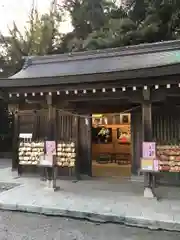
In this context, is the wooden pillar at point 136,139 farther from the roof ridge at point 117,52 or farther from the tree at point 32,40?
the tree at point 32,40

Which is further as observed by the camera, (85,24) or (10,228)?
(85,24)

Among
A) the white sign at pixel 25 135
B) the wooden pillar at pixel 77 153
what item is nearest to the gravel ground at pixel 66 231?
the wooden pillar at pixel 77 153

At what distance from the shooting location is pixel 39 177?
866 centimetres

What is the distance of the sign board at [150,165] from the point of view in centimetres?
590

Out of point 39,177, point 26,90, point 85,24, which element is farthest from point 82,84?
point 85,24

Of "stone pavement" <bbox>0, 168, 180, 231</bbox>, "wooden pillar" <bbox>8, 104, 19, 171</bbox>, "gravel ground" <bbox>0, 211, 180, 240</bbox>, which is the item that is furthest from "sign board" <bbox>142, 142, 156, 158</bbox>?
"wooden pillar" <bbox>8, 104, 19, 171</bbox>

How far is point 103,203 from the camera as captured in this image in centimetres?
557

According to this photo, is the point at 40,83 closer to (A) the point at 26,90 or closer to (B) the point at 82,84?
(A) the point at 26,90

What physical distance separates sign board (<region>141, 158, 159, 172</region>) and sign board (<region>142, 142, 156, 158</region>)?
0.09m

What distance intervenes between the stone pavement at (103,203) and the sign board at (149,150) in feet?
3.12

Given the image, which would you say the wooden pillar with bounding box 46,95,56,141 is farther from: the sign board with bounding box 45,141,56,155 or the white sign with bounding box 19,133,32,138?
the white sign with bounding box 19,133,32,138

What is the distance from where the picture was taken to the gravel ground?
13.7ft

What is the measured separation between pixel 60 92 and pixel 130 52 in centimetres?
415

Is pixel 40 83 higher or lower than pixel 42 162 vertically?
higher
